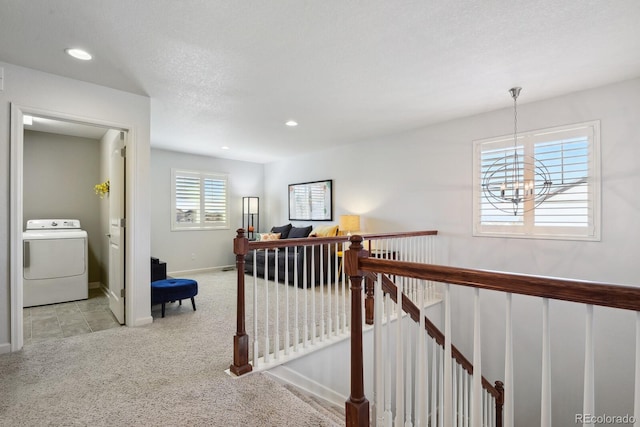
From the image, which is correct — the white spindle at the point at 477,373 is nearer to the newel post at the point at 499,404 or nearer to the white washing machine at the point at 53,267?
the newel post at the point at 499,404

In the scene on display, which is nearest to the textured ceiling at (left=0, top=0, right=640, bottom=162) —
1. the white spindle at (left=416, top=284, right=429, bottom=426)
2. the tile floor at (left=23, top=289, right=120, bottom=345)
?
the white spindle at (left=416, top=284, right=429, bottom=426)

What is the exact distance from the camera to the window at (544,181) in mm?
3266

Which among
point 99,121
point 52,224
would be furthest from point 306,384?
point 52,224

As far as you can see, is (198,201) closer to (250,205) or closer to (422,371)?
(250,205)

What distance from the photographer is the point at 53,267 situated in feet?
13.3

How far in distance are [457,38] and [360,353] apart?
2.27 m

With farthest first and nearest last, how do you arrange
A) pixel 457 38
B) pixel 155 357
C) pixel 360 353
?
pixel 155 357 < pixel 457 38 < pixel 360 353

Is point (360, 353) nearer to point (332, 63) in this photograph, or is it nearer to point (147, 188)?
point (332, 63)

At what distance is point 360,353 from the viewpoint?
1.58m

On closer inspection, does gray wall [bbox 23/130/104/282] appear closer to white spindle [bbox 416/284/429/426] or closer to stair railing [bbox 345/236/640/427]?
stair railing [bbox 345/236/640/427]

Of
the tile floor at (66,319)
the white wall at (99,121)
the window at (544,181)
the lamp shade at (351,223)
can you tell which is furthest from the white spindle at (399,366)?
the lamp shade at (351,223)

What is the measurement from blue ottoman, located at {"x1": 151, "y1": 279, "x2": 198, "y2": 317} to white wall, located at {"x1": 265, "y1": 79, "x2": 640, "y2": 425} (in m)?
2.99

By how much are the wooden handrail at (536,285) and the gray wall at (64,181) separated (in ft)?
18.4

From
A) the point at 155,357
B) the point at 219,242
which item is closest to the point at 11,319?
the point at 155,357
